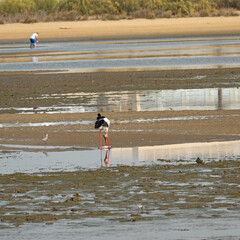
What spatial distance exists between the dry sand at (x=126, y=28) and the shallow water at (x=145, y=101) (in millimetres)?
33877

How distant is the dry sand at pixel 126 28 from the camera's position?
5841 centimetres

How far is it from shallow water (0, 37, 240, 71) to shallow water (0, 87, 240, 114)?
29.7 feet

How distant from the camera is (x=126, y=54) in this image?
135 ft

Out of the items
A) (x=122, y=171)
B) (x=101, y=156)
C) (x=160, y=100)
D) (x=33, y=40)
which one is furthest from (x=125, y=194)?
(x=33, y=40)

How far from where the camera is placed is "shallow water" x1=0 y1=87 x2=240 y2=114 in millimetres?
19734

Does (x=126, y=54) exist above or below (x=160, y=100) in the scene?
above

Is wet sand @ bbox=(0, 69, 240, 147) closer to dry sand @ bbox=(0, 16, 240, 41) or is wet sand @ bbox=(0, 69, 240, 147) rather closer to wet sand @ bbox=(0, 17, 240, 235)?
wet sand @ bbox=(0, 17, 240, 235)

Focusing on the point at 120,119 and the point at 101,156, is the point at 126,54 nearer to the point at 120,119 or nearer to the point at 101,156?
the point at 120,119

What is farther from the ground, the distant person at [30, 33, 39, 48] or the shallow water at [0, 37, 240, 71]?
the distant person at [30, 33, 39, 48]

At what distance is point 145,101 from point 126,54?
20.3 metres

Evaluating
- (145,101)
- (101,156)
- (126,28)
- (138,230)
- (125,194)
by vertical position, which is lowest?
(138,230)

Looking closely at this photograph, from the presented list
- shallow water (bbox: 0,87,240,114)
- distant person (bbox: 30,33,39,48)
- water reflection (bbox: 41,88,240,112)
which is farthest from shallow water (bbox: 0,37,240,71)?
shallow water (bbox: 0,87,240,114)

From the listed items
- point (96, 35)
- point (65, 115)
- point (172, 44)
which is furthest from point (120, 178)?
point (96, 35)

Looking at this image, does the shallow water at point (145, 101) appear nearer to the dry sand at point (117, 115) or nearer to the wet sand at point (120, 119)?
the wet sand at point (120, 119)
